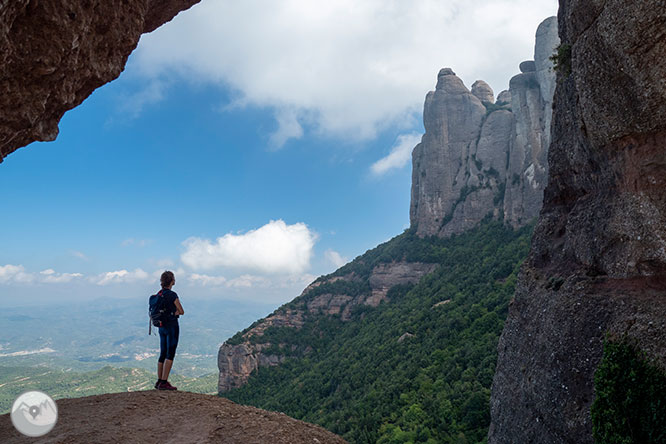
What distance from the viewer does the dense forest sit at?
24672 mm

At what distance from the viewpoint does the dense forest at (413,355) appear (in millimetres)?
24672

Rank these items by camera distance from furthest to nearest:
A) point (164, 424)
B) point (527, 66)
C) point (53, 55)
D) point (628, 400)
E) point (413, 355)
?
point (527, 66) < point (413, 355) < point (628, 400) < point (164, 424) < point (53, 55)

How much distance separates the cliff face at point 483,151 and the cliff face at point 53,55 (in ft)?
210

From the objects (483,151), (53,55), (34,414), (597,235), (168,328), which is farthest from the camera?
(483,151)

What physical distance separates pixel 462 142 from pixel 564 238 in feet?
252

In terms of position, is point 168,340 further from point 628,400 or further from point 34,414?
point 628,400

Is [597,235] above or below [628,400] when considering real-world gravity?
above

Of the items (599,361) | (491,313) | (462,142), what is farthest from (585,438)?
(462,142)

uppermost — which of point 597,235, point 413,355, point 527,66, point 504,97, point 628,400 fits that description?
point 504,97

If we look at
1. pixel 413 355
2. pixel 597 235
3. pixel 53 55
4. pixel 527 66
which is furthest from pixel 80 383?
pixel 527 66

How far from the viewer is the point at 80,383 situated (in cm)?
11819

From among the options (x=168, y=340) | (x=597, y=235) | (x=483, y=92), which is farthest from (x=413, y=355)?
(x=483, y=92)

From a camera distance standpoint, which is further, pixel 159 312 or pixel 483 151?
pixel 483 151

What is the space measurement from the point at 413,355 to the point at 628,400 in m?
31.6
